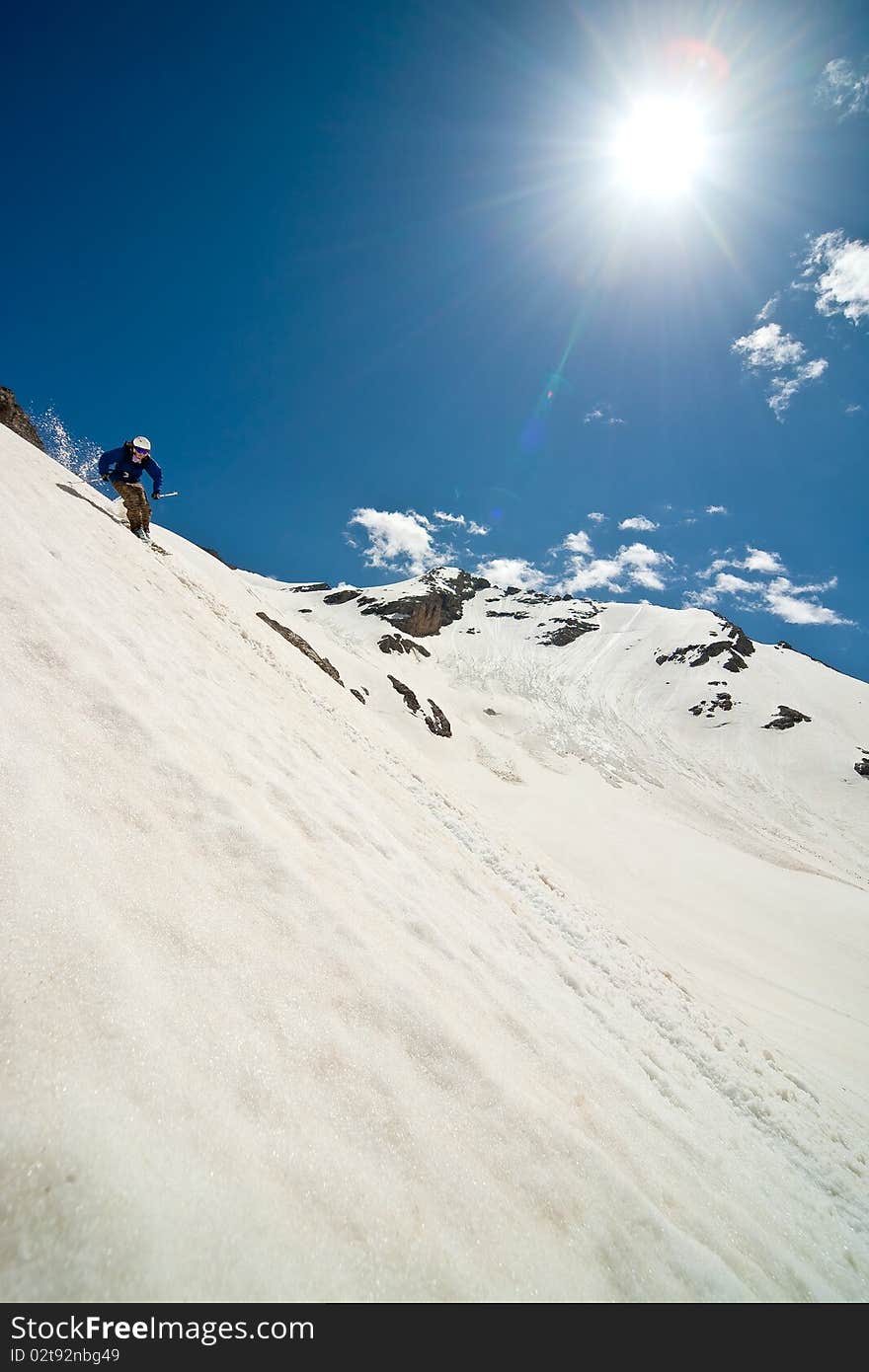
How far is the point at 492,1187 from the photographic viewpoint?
2.75m

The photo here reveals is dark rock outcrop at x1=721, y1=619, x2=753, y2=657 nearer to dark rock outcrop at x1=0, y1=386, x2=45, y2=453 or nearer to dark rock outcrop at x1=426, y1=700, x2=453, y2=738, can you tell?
dark rock outcrop at x1=426, y1=700, x2=453, y2=738

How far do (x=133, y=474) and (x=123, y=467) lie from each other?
0.23 meters

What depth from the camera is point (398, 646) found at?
61.3 meters

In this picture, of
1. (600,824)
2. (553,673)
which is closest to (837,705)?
(553,673)

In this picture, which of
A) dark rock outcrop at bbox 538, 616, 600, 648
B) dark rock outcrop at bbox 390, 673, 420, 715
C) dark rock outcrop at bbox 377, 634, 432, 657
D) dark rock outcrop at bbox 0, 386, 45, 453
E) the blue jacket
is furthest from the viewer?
dark rock outcrop at bbox 538, 616, 600, 648

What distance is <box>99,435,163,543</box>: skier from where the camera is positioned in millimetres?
11914

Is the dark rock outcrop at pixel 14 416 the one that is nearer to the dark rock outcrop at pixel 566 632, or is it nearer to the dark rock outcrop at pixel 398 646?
the dark rock outcrop at pixel 398 646

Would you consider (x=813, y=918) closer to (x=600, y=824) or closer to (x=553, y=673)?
(x=600, y=824)

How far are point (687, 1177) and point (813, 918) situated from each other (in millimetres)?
19710

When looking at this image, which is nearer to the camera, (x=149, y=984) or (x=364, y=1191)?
(x=364, y=1191)

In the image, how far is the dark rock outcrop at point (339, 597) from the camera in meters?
83.9

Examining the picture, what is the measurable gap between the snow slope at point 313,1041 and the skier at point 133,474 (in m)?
2.26

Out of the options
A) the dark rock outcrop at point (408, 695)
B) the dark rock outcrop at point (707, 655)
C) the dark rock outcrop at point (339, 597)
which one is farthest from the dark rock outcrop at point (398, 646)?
the dark rock outcrop at point (707, 655)

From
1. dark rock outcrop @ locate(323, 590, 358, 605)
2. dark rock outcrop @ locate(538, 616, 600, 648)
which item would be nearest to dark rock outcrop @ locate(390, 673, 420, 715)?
dark rock outcrop @ locate(538, 616, 600, 648)
